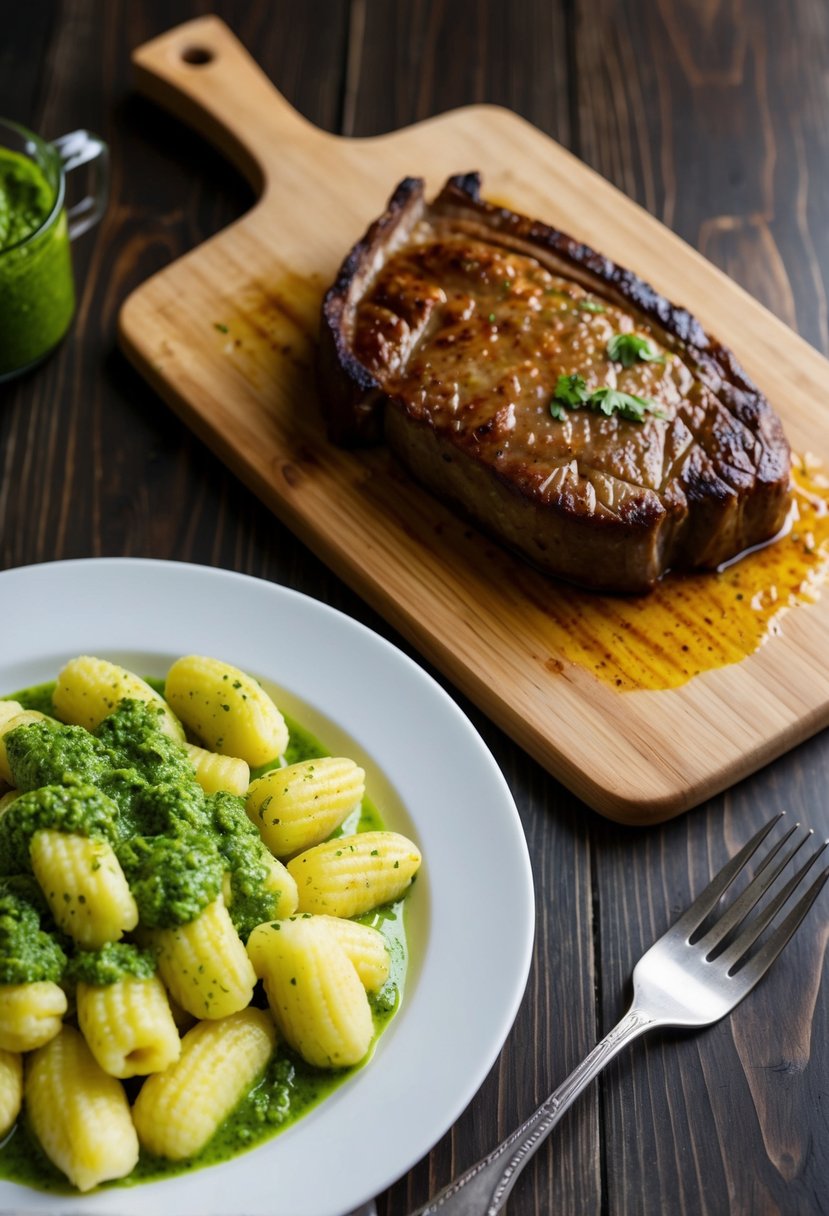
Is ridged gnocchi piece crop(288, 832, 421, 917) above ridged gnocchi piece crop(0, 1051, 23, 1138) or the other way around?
above

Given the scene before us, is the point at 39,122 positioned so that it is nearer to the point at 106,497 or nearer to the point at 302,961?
the point at 106,497

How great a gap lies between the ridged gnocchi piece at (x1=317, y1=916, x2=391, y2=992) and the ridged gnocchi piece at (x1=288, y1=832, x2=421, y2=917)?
6cm

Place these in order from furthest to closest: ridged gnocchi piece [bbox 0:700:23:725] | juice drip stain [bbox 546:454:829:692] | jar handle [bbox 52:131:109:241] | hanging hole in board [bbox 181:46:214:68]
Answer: hanging hole in board [bbox 181:46:214:68], jar handle [bbox 52:131:109:241], juice drip stain [bbox 546:454:829:692], ridged gnocchi piece [bbox 0:700:23:725]

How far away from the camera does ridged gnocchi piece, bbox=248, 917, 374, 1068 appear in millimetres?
2348

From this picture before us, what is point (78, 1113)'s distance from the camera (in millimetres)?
2186

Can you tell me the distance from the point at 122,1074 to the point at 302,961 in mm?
361

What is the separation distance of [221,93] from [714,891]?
3.23 meters

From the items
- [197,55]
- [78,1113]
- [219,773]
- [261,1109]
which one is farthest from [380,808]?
[197,55]

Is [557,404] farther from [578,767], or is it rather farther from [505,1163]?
[505,1163]

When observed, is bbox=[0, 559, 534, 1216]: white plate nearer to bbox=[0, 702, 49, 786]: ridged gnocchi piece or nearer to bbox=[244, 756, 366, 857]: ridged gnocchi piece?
bbox=[244, 756, 366, 857]: ridged gnocchi piece

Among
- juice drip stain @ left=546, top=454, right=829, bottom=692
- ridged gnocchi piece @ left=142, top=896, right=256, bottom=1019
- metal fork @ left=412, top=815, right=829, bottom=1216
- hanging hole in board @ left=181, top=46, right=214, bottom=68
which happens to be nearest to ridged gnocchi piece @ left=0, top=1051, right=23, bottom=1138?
ridged gnocchi piece @ left=142, top=896, right=256, bottom=1019

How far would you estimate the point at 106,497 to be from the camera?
366cm

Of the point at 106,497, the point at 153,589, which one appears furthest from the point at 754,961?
the point at 106,497

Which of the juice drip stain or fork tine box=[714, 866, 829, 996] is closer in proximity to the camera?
fork tine box=[714, 866, 829, 996]
